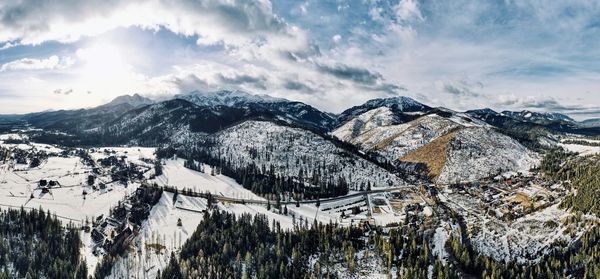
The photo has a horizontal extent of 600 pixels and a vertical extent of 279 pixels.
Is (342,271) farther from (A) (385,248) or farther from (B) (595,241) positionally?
(B) (595,241)

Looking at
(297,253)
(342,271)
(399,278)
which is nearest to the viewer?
(399,278)

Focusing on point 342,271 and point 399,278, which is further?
point 342,271

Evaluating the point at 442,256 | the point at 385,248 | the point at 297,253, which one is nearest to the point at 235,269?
the point at 297,253

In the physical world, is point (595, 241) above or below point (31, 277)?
above

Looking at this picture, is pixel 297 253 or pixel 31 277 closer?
pixel 31 277

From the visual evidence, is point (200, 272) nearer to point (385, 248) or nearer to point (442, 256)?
point (385, 248)

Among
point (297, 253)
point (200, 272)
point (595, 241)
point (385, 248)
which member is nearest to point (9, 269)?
point (200, 272)

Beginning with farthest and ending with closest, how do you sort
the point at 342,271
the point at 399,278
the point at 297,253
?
the point at 297,253, the point at 342,271, the point at 399,278

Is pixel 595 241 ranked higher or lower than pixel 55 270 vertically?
higher
